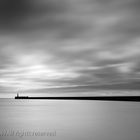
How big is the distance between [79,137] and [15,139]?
4632mm

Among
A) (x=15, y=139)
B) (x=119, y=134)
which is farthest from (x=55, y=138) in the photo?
(x=119, y=134)

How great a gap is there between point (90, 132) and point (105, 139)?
2.88 metres

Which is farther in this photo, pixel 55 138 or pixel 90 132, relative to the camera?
pixel 90 132

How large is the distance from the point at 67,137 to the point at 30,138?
280cm

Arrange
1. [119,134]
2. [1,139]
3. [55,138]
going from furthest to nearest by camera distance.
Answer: [119,134]
[55,138]
[1,139]

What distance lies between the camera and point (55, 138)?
15.2 metres

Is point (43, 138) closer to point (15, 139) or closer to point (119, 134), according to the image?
point (15, 139)

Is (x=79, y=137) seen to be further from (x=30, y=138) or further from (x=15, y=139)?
(x=15, y=139)

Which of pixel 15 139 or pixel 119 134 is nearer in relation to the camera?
pixel 15 139

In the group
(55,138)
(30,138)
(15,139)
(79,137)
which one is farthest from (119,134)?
(15,139)

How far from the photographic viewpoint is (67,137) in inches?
616

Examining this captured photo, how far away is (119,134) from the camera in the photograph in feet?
54.9

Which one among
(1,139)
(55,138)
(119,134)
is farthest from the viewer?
(119,134)

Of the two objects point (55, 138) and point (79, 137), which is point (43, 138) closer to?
point (55, 138)
